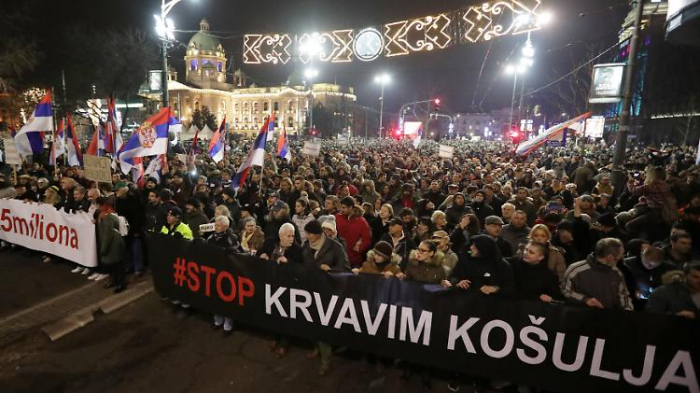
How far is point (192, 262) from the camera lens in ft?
17.8

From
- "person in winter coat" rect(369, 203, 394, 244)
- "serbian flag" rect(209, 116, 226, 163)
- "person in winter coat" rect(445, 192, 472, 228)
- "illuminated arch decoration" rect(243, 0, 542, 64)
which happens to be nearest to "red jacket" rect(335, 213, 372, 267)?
"person in winter coat" rect(369, 203, 394, 244)

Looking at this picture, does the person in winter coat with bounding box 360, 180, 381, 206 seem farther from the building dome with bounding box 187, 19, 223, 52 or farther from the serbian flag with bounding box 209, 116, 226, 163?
the building dome with bounding box 187, 19, 223, 52

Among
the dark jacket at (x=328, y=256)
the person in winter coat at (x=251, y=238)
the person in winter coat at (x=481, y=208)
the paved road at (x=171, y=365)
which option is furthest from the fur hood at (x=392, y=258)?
the person in winter coat at (x=481, y=208)

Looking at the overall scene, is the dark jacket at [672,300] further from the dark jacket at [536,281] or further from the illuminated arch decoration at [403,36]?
the illuminated arch decoration at [403,36]

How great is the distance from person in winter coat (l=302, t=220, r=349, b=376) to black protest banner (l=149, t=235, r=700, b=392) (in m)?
0.21

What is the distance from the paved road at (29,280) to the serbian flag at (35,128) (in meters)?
2.52

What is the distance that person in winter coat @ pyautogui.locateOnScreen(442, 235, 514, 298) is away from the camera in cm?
398

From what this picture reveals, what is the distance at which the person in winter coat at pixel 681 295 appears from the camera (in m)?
3.64

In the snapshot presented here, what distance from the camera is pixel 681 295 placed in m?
3.69

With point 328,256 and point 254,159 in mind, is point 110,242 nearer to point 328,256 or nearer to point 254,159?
point 254,159

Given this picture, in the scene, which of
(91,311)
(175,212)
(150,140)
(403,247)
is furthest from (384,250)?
(150,140)

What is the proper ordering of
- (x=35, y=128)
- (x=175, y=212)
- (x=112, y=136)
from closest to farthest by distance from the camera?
(x=175, y=212) < (x=35, y=128) < (x=112, y=136)

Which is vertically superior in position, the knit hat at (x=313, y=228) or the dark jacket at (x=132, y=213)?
the knit hat at (x=313, y=228)

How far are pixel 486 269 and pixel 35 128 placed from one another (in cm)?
1013
